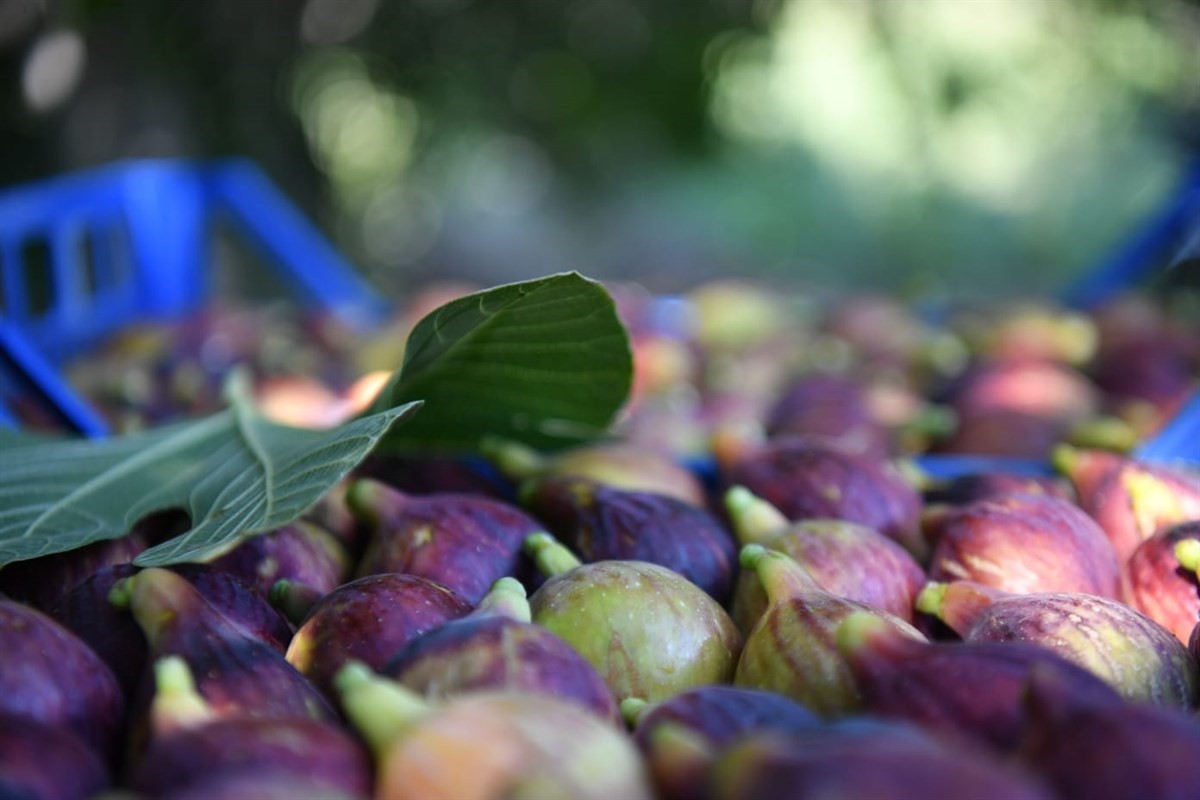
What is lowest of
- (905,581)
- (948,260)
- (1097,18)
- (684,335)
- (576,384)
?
(948,260)

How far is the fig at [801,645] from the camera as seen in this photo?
3.12ft

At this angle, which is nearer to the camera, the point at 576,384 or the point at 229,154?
the point at 576,384

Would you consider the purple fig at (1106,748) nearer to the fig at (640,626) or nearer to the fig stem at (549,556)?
the fig at (640,626)

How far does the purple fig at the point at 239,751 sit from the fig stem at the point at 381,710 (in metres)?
0.02

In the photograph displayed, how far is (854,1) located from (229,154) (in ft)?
16.1

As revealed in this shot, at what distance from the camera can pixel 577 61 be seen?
8344 mm

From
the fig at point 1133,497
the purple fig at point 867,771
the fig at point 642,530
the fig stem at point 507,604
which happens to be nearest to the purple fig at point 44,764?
the fig stem at point 507,604

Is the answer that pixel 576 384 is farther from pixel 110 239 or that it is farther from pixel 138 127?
pixel 138 127

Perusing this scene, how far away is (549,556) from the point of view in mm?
1255

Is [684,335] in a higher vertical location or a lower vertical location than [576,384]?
lower

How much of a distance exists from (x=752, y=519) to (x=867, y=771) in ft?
2.52

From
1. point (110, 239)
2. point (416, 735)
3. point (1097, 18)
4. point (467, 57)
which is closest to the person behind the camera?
point (416, 735)

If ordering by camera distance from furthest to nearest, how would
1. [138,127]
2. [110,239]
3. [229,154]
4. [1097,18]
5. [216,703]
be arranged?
[1097,18]
[229,154]
[138,127]
[110,239]
[216,703]

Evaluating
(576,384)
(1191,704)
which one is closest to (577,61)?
(576,384)
